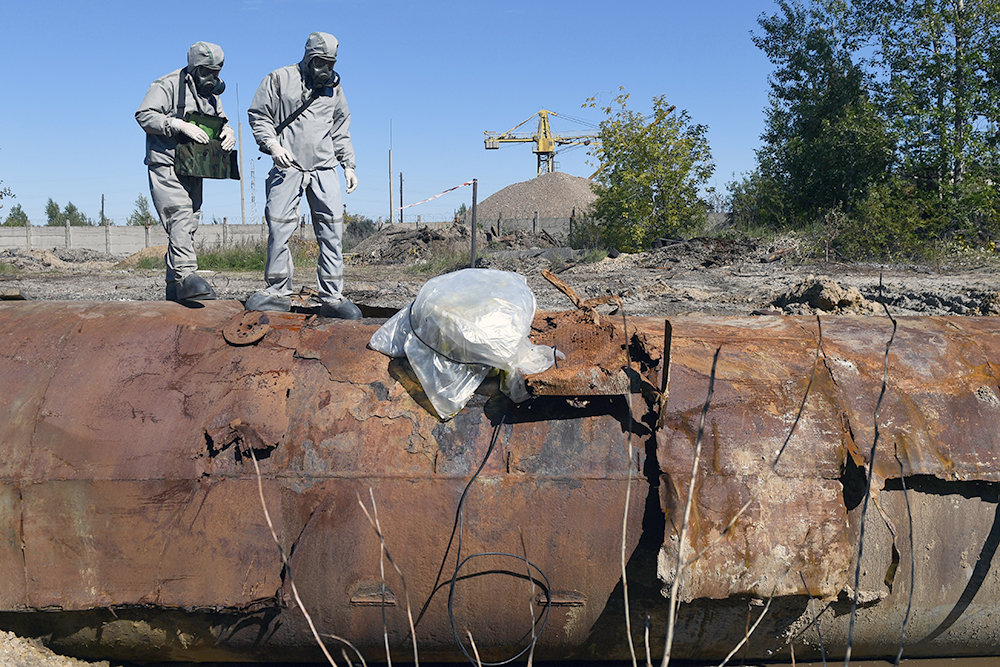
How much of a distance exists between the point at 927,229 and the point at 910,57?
443 cm

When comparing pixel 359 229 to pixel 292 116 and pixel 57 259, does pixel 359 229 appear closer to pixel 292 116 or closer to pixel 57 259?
pixel 57 259

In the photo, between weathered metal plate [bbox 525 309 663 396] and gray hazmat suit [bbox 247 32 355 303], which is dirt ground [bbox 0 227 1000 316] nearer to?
gray hazmat suit [bbox 247 32 355 303]

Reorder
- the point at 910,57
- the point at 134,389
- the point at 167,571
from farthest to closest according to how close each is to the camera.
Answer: the point at 910,57, the point at 134,389, the point at 167,571

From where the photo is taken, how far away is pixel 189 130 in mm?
4191

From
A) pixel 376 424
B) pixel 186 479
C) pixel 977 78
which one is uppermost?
pixel 977 78

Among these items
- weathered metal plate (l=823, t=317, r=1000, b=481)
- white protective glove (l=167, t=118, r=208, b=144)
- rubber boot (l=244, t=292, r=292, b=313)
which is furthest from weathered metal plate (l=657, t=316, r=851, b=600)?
white protective glove (l=167, t=118, r=208, b=144)

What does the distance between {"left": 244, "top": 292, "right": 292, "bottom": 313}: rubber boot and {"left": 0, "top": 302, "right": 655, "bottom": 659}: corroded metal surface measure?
Result: 1110 millimetres

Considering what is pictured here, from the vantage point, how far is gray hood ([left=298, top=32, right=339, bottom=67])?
4.20m

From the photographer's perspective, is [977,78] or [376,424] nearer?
[376,424]

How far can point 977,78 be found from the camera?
623 inches

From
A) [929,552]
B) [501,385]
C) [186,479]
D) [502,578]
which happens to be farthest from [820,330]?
[186,479]

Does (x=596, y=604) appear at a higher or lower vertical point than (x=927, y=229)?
lower

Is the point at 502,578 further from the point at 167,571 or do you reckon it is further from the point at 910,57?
the point at 910,57

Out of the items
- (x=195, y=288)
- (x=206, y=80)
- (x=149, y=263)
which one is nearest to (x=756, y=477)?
(x=195, y=288)
